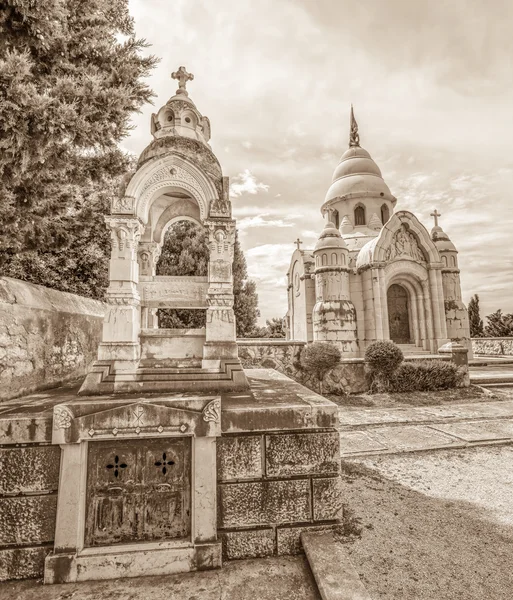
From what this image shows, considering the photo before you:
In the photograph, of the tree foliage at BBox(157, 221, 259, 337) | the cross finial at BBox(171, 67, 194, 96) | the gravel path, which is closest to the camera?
the gravel path

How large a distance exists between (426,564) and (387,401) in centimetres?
822

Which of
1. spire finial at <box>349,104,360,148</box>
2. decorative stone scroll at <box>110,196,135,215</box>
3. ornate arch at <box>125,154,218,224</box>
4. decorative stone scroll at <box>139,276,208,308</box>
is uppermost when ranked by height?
spire finial at <box>349,104,360,148</box>

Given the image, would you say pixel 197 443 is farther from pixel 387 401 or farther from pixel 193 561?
pixel 387 401

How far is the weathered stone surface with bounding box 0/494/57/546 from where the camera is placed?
2.77m

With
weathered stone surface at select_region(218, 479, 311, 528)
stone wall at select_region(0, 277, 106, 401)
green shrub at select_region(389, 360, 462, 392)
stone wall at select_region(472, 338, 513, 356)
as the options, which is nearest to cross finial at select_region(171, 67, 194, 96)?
stone wall at select_region(0, 277, 106, 401)

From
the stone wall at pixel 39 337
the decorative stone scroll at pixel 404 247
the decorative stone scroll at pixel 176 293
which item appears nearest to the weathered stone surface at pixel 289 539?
the decorative stone scroll at pixel 176 293

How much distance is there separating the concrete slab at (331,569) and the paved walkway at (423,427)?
285cm

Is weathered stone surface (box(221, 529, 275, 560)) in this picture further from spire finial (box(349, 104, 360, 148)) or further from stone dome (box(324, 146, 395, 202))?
spire finial (box(349, 104, 360, 148))

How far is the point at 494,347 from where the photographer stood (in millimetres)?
24656

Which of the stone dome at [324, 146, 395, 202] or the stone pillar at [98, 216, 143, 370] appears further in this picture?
the stone dome at [324, 146, 395, 202]

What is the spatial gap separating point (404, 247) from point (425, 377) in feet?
23.3

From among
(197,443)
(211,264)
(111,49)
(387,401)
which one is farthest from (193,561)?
(387,401)

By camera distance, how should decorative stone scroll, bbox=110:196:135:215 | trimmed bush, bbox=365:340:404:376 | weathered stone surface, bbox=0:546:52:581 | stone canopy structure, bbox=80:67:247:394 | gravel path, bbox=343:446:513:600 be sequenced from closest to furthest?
gravel path, bbox=343:446:513:600
weathered stone surface, bbox=0:546:52:581
stone canopy structure, bbox=80:67:247:394
decorative stone scroll, bbox=110:196:135:215
trimmed bush, bbox=365:340:404:376

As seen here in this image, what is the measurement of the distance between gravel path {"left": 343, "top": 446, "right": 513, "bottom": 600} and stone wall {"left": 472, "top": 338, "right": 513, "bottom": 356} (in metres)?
22.5
